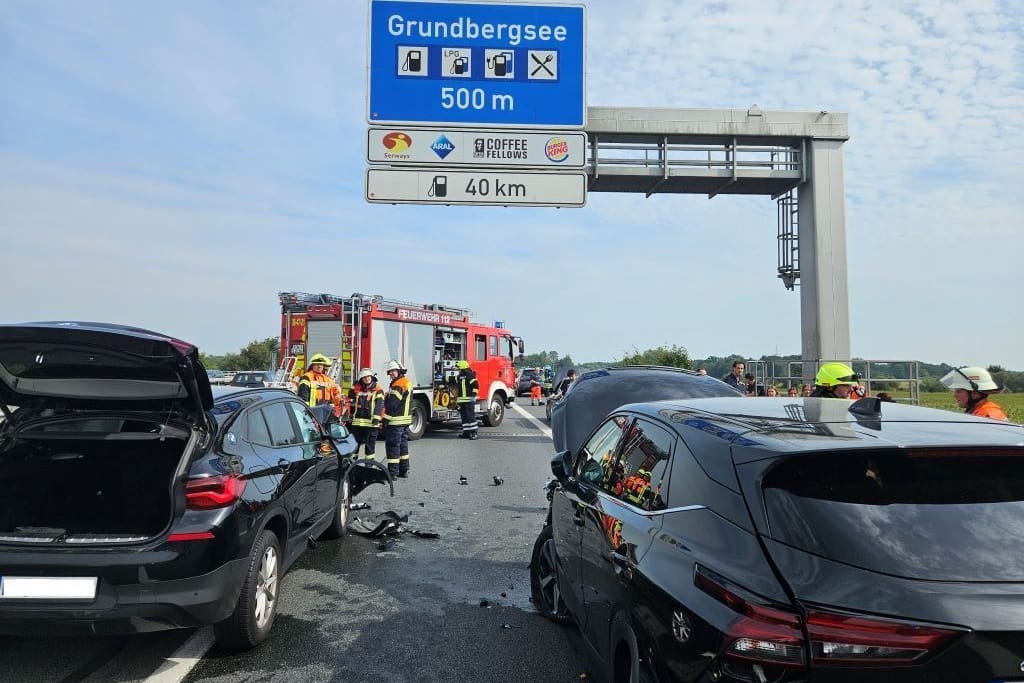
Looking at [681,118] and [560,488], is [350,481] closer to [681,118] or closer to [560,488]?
[560,488]

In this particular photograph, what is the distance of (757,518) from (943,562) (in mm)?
473

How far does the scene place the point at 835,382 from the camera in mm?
6090

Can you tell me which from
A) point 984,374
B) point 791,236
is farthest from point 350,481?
point 791,236

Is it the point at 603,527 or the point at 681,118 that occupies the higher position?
the point at 681,118

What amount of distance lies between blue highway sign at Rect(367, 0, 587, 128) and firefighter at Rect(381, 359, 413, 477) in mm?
→ 3932

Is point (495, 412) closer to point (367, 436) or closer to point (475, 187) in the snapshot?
point (367, 436)

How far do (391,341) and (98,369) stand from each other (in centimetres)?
1295

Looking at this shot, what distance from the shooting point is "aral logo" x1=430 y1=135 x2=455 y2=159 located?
35.9ft

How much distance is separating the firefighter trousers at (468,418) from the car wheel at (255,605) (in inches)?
Result: 493

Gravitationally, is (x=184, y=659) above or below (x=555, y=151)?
below

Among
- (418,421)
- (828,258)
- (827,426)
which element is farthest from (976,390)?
(418,421)

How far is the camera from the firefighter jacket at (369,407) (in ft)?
36.0

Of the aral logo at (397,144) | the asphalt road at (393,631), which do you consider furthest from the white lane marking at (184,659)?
the aral logo at (397,144)

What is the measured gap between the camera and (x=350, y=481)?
721 centimetres
